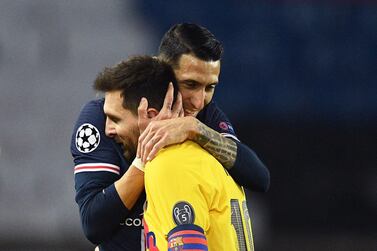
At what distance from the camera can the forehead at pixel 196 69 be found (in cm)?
298

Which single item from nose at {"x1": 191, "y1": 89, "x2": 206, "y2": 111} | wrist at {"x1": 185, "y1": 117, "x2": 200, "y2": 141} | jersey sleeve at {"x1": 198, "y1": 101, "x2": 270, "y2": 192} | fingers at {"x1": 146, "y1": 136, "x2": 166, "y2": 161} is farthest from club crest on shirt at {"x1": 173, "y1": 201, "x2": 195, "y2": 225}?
nose at {"x1": 191, "y1": 89, "x2": 206, "y2": 111}

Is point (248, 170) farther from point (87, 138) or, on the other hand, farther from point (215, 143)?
point (87, 138)

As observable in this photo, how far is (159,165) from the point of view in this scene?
216 centimetres

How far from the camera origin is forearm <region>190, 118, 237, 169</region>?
8.16 ft

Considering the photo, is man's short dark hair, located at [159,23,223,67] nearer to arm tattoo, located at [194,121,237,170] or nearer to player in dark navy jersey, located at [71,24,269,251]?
player in dark navy jersey, located at [71,24,269,251]

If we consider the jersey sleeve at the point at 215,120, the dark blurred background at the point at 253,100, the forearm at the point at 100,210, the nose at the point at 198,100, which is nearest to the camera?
the forearm at the point at 100,210

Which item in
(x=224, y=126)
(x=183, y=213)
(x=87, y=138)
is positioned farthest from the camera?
(x=224, y=126)

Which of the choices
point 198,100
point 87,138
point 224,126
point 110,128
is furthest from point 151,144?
point 224,126

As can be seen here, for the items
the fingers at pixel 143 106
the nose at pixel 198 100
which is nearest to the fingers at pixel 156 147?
the fingers at pixel 143 106

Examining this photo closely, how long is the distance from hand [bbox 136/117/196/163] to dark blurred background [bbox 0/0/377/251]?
2.95 metres

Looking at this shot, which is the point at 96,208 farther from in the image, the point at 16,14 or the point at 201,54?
the point at 16,14

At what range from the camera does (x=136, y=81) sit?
2.40 m

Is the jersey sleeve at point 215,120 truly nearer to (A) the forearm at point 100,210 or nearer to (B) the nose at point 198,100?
(B) the nose at point 198,100

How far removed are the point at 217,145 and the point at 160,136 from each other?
0.34 m
